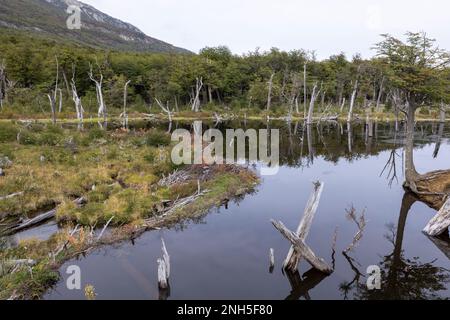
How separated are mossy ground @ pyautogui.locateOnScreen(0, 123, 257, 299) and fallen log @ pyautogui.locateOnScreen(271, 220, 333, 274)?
671 cm

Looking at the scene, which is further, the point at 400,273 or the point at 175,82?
the point at 175,82

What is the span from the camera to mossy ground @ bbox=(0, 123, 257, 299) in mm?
13685

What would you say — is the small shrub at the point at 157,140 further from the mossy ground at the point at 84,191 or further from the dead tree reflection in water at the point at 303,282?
the dead tree reflection in water at the point at 303,282

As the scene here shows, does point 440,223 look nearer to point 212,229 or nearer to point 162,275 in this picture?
point 212,229

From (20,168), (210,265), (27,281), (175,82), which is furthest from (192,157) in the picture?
(175,82)

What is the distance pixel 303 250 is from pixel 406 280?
3.62 metres

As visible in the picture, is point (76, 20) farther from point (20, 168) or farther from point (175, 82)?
point (175, 82)

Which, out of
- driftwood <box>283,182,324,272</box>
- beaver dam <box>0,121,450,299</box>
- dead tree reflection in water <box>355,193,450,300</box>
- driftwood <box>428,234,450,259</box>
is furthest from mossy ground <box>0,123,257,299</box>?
driftwood <box>428,234,450,259</box>

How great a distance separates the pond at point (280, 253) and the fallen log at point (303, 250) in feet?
1.09

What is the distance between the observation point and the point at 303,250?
12594 mm

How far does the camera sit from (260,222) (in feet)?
59.0

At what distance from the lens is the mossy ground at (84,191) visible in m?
13.7

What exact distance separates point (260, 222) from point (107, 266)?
7545 mm

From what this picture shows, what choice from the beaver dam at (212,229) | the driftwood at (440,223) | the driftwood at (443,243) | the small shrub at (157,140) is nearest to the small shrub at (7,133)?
the beaver dam at (212,229)
